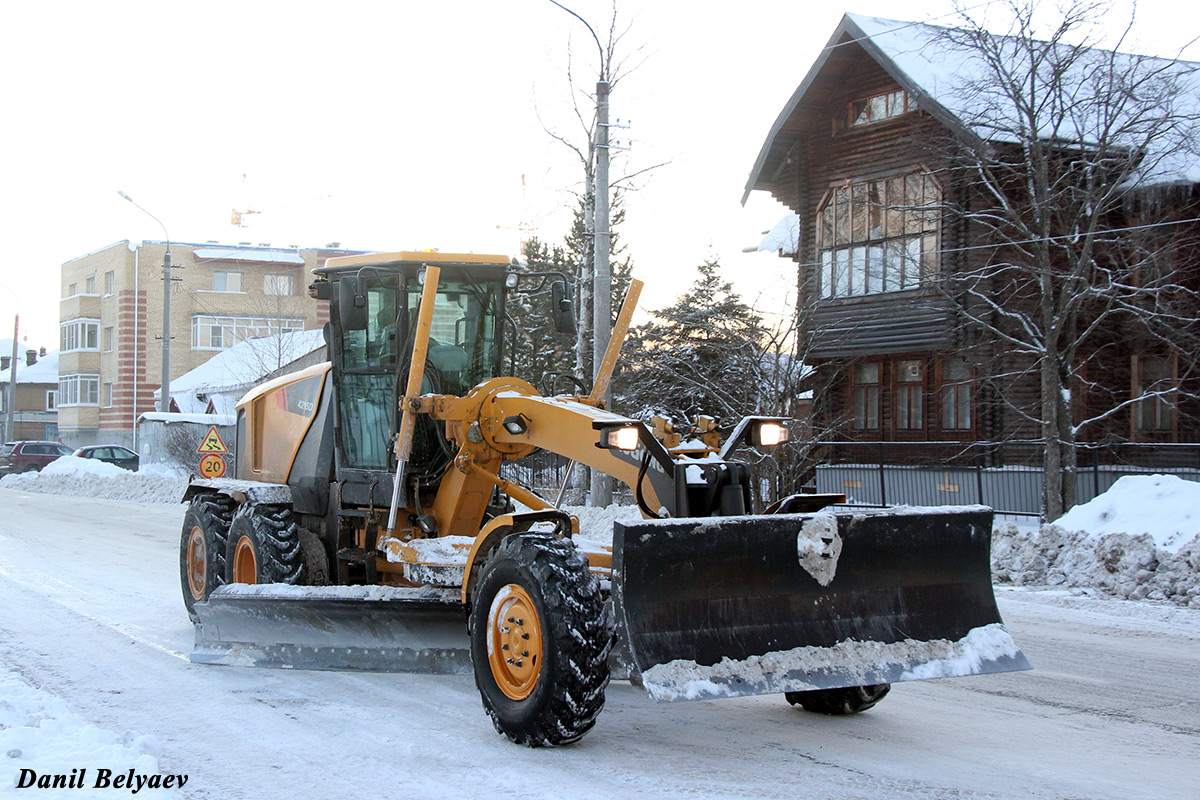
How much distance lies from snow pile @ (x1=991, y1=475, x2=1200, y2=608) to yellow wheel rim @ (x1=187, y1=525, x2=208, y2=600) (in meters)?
8.49

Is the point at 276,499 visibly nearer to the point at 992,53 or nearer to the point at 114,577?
the point at 114,577

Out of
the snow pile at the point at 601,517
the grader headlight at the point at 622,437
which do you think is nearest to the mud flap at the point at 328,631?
the grader headlight at the point at 622,437

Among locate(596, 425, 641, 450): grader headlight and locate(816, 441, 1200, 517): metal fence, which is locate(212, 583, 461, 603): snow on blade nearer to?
locate(596, 425, 641, 450): grader headlight

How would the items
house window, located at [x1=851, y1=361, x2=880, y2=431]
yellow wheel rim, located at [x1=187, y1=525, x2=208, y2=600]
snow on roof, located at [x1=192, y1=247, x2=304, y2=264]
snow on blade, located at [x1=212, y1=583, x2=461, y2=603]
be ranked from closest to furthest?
→ snow on blade, located at [x1=212, y1=583, x2=461, y2=603], yellow wheel rim, located at [x1=187, y1=525, x2=208, y2=600], house window, located at [x1=851, y1=361, x2=880, y2=431], snow on roof, located at [x1=192, y1=247, x2=304, y2=264]

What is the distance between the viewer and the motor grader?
5.64 metres

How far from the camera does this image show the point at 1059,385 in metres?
15.6

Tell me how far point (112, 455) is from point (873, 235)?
29819mm

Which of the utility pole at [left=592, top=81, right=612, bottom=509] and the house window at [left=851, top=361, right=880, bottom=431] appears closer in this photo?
the utility pole at [left=592, top=81, right=612, bottom=509]

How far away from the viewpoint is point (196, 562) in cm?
988

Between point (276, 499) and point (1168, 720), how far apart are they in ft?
21.2

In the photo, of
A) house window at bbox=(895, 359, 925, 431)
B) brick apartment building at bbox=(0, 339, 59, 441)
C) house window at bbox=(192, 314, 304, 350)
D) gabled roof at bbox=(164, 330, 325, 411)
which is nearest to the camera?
house window at bbox=(895, 359, 925, 431)

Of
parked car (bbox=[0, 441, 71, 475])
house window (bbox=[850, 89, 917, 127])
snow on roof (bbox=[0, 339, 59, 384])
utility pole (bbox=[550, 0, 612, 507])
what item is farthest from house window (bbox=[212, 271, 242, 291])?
utility pole (bbox=[550, 0, 612, 507])

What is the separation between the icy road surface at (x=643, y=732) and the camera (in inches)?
207

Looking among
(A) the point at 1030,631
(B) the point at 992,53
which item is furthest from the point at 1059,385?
(A) the point at 1030,631
